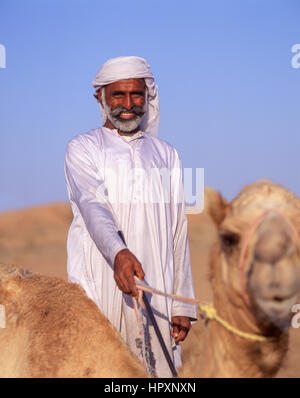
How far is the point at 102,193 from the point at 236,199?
1375mm

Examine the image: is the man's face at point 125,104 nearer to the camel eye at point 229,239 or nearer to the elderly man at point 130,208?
the elderly man at point 130,208

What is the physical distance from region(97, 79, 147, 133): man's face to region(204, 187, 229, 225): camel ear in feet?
5.13

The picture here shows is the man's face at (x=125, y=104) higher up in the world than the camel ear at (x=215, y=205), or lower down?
higher up

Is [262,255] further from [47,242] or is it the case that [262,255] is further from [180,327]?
[47,242]

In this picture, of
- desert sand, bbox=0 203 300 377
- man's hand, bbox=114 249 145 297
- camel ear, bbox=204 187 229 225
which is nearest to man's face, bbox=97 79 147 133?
man's hand, bbox=114 249 145 297

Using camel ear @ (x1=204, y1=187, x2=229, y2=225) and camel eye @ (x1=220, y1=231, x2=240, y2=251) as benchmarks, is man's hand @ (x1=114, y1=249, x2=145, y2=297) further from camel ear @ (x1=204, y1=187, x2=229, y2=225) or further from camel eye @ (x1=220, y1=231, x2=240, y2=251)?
camel eye @ (x1=220, y1=231, x2=240, y2=251)

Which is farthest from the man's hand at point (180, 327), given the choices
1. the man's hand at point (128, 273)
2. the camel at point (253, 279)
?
the camel at point (253, 279)

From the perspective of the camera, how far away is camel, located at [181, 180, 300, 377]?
2791 millimetres

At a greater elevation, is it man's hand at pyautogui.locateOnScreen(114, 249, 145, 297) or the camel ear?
the camel ear

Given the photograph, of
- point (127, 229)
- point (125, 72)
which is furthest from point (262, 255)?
point (125, 72)

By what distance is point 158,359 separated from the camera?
4.34 m

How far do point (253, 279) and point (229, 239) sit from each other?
281 millimetres

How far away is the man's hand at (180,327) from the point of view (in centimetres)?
456

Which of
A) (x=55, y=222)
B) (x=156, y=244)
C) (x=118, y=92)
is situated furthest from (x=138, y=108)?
(x=55, y=222)
